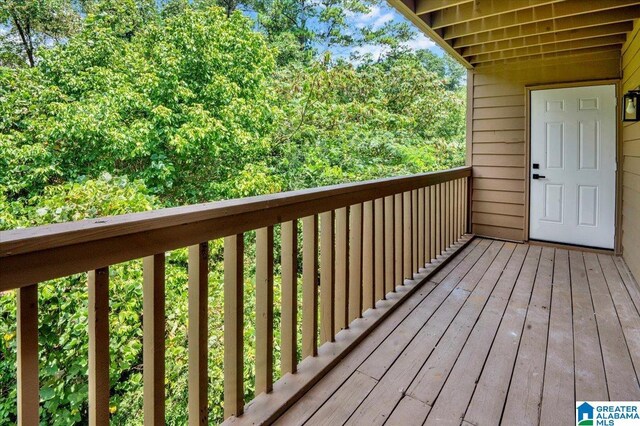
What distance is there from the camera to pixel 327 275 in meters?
1.91

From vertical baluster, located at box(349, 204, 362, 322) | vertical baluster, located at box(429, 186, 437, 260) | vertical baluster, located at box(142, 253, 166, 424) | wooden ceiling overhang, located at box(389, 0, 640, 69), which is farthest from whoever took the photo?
vertical baluster, located at box(429, 186, 437, 260)

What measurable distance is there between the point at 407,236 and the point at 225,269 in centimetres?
182

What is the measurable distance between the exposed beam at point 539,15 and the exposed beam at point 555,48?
63cm

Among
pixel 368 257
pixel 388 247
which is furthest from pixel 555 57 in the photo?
pixel 368 257

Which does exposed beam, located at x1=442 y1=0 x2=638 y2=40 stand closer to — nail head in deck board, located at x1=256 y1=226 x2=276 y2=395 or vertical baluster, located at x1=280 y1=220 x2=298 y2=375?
vertical baluster, located at x1=280 y1=220 x2=298 y2=375

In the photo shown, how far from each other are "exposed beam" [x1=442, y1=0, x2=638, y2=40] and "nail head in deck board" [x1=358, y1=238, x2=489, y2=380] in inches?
85.1

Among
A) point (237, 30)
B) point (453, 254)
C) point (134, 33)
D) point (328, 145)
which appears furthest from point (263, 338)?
point (134, 33)

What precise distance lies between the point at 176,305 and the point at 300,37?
1023 centimetres

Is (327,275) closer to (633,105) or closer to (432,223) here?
(432,223)

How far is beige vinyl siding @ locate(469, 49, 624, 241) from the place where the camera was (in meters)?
4.28

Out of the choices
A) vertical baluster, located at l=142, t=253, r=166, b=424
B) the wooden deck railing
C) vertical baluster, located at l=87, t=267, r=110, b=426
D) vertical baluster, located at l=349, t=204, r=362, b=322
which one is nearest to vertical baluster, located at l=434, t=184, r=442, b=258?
the wooden deck railing

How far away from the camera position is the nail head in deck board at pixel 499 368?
148cm

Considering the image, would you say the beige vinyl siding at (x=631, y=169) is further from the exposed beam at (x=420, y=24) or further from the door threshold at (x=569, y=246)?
the exposed beam at (x=420, y=24)

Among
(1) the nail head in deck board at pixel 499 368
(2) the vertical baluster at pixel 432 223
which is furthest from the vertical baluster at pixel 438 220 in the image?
(1) the nail head in deck board at pixel 499 368
